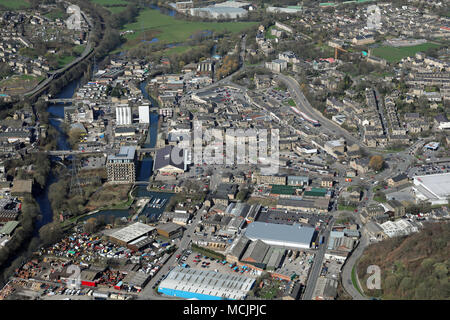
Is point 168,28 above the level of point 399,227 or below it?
above

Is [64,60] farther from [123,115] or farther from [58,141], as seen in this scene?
[58,141]

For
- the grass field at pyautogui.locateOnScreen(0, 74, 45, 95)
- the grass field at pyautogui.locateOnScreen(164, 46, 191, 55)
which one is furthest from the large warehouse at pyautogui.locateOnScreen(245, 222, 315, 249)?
the grass field at pyautogui.locateOnScreen(164, 46, 191, 55)

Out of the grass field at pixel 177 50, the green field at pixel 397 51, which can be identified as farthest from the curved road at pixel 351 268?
the grass field at pixel 177 50

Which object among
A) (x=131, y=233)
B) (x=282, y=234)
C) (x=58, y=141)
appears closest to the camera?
(x=282, y=234)

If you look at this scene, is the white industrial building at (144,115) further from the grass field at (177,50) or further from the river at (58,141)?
the grass field at (177,50)

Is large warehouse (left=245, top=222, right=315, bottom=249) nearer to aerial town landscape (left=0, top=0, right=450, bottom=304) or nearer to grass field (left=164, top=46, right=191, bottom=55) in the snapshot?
aerial town landscape (left=0, top=0, right=450, bottom=304)

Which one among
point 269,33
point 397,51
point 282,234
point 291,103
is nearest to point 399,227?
point 282,234
